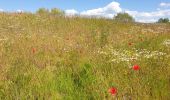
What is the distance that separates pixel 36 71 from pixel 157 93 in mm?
2515

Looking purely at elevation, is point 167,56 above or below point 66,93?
above

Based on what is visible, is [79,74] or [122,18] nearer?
[79,74]

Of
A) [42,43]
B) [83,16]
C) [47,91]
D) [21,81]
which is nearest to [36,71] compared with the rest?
[21,81]

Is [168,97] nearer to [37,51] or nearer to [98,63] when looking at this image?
[98,63]

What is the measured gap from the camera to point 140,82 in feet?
17.8

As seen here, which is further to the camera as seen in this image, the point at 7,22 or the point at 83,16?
the point at 83,16

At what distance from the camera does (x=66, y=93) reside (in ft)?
18.4

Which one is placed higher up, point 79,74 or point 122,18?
point 122,18

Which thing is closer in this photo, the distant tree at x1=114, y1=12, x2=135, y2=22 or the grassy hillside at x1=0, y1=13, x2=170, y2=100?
the grassy hillside at x1=0, y1=13, x2=170, y2=100

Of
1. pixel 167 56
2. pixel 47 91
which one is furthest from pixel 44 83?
pixel 167 56

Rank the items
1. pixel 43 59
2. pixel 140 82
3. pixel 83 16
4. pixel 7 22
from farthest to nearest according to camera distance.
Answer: pixel 83 16 < pixel 7 22 < pixel 43 59 < pixel 140 82

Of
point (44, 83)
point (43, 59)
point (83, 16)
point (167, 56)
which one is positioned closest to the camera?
point (44, 83)

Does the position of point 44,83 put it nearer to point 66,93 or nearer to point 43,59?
point 66,93

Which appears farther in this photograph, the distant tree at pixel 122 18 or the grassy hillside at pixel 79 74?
the distant tree at pixel 122 18
